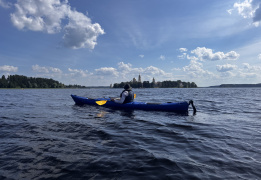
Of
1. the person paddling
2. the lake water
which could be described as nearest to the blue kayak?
the person paddling

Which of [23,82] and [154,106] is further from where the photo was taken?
[23,82]

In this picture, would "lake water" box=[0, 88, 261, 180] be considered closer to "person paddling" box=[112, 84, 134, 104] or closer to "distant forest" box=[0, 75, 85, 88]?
"person paddling" box=[112, 84, 134, 104]

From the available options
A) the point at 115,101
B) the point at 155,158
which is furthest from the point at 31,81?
the point at 155,158

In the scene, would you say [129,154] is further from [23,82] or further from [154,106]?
[23,82]

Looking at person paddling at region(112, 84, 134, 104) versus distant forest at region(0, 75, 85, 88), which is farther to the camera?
distant forest at region(0, 75, 85, 88)

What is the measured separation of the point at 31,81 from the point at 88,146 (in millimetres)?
157433

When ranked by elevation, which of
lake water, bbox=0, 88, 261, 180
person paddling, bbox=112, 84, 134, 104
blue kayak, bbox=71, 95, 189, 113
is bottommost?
lake water, bbox=0, 88, 261, 180

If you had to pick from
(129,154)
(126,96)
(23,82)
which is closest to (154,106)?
(126,96)

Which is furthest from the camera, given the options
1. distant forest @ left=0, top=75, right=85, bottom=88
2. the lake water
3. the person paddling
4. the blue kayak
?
distant forest @ left=0, top=75, right=85, bottom=88

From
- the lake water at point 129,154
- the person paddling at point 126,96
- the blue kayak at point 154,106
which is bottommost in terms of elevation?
the lake water at point 129,154

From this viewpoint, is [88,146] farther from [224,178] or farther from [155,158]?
[224,178]

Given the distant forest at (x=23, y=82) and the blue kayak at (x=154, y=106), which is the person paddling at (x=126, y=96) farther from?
the distant forest at (x=23, y=82)

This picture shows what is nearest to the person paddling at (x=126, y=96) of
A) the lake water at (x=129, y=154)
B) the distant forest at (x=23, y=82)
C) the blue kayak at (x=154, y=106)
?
the blue kayak at (x=154, y=106)

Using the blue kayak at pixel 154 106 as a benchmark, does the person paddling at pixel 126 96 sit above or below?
above
